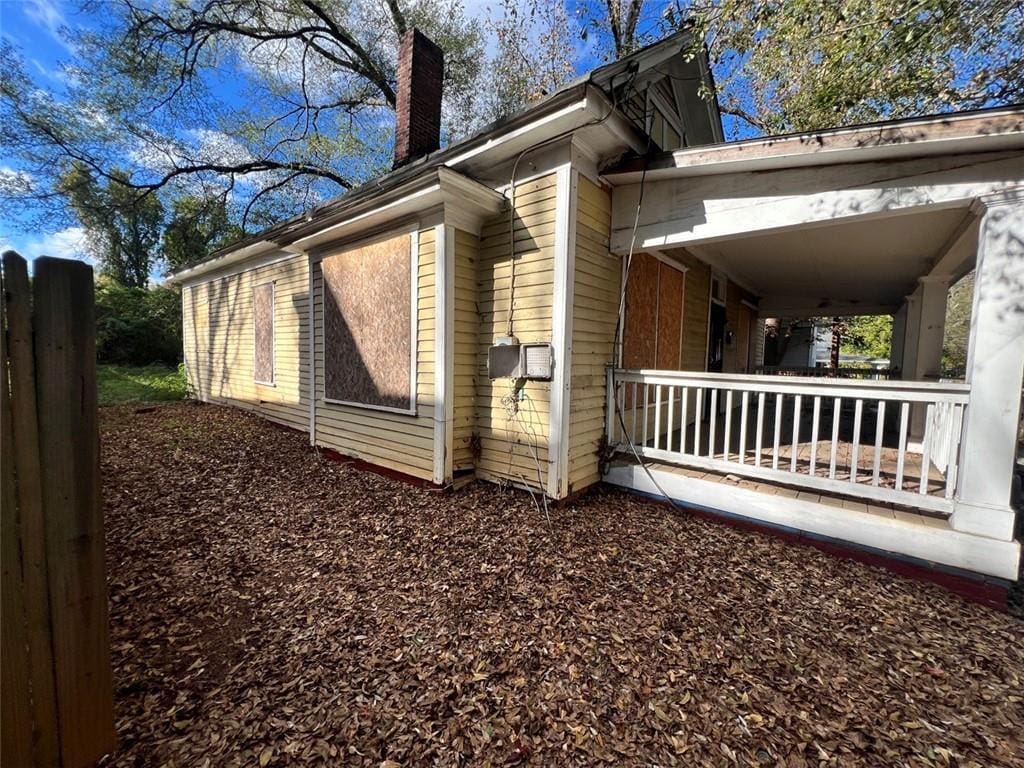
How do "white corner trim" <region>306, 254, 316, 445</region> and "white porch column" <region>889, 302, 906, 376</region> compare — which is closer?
"white corner trim" <region>306, 254, 316, 445</region>

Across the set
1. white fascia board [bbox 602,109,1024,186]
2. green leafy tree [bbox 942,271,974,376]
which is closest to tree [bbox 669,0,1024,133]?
white fascia board [bbox 602,109,1024,186]

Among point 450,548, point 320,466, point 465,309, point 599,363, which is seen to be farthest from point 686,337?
point 320,466

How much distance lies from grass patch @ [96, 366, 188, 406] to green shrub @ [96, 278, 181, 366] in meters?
2.03

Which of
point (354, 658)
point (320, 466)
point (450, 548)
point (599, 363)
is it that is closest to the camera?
point (354, 658)

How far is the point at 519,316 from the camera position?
14.4 ft

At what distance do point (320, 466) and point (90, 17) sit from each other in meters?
12.9

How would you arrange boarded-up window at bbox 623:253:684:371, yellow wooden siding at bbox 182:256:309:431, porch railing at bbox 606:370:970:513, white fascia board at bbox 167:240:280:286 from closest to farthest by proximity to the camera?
porch railing at bbox 606:370:970:513, boarded-up window at bbox 623:253:684:371, yellow wooden siding at bbox 182:256:309:431, white fascia board at bbox 167:240:280:286

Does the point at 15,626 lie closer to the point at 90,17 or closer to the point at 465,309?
the point at 465,309

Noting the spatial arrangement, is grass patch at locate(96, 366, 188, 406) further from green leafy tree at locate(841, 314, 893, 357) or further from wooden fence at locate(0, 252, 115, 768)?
green leafy tree at locate(841, 314, 893, 357)

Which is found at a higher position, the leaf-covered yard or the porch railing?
the porch railing

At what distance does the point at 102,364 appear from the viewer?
52.6ft

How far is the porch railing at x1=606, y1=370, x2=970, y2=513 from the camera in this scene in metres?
3.10

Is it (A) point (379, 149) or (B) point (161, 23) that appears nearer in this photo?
(B) point (161, 23)

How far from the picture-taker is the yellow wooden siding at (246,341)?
7492 mm
